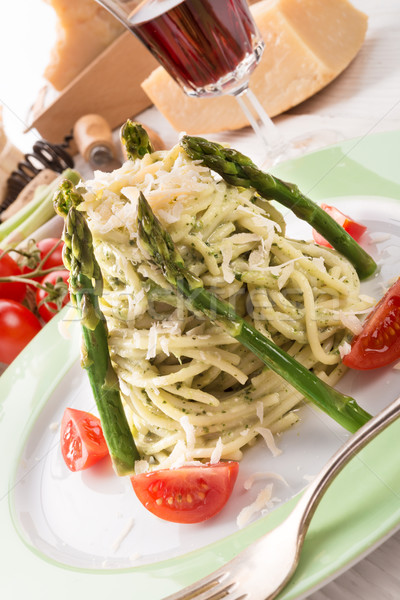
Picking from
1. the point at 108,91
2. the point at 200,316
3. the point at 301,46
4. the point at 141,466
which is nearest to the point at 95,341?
→ the point at 200,316

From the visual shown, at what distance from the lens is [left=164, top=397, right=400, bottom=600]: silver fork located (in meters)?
2.04

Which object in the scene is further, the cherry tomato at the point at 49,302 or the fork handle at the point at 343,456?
the cherry tomato at the point at 49,302

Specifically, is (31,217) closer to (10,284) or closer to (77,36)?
(10,284)

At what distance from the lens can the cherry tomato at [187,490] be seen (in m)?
2.59

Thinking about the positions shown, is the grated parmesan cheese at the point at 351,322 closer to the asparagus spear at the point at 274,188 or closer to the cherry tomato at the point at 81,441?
the asparagus spear at the point at 274,188

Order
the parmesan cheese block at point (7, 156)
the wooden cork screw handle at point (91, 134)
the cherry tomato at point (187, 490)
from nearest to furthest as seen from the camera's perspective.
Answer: the cherry tomato at point (187, 490) → the wooden cork screw handle at point (91, 134) → the parmesan cheese block at point (7, 156)

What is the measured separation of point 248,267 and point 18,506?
5.21 ft

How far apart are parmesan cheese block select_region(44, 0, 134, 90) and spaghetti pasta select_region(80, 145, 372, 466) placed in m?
5.10

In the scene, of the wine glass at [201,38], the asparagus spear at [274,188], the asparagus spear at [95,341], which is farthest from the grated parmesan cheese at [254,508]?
the wine glass at [201,38]

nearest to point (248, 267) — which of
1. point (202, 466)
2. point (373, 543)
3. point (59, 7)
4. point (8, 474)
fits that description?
point (202, 466)

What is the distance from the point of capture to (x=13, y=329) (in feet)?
16.0

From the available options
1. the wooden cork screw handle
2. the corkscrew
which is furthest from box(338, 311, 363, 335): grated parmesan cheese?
the corkscrew

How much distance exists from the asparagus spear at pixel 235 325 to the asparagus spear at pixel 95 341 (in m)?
0.28

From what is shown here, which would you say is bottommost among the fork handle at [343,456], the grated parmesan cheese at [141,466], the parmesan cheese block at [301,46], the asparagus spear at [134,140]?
the parmesan cheese block at [301,46]
